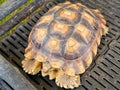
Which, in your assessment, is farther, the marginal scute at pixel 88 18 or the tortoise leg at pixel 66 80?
the marginal scute at pixel 88 18

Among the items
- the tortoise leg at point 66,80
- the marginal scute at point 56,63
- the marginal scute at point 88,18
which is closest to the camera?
Result: the marginal scute at point 56,63

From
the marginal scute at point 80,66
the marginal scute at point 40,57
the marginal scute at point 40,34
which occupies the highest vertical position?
the marginal scute at point 40,34

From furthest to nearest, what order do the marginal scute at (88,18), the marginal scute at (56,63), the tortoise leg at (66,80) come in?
the marginal scute at (88,18)
the tortoise leg at (66,80)
the marginal scute at (56,63)

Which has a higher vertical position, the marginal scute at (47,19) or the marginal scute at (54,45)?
the marginal scute at (47,19)

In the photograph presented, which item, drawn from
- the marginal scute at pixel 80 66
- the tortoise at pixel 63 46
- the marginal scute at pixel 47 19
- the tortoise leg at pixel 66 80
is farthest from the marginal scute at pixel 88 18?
the tortoise leg at pixel 66 80

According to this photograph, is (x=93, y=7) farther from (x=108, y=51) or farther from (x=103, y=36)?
(x=108, y=51)

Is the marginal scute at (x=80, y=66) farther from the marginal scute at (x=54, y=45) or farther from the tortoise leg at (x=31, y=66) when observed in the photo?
the tortoise leg at (x=31, y=66)
